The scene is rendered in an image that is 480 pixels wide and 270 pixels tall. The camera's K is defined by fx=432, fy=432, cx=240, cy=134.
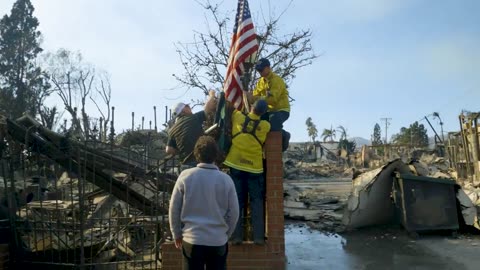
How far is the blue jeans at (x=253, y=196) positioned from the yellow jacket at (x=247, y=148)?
10 centimetres

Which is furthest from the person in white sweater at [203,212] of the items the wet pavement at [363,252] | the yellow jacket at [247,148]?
the wet pavement at [363,252]

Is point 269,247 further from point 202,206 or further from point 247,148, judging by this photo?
point 202,206

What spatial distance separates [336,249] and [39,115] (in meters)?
42.3

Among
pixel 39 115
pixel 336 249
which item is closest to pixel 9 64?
pixel 39 115

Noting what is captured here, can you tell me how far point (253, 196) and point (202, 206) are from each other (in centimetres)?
192

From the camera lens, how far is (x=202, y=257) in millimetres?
3641

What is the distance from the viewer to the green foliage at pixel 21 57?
42062 millimetres

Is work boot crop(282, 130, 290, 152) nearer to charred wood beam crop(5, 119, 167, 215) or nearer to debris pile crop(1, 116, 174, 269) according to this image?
debris pile crop(1, 116, 174, 269)

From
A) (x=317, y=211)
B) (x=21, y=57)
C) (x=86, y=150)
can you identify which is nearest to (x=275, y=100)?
(x=86, y=150)

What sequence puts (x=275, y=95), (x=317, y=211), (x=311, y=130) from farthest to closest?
(x=311, y=130)
(x=317, y=211)
(x=275, y=95)

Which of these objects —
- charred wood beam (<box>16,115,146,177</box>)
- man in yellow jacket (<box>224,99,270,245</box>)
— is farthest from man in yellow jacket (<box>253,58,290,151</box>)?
charred wood beam (<box>16,115,146,177</box>)

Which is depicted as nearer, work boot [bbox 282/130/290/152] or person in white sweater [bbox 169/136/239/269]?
person in white sweater [bbox 169/136/239/269]

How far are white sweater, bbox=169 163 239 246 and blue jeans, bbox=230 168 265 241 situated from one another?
173cm

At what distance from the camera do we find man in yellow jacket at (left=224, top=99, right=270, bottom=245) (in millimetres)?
5367
